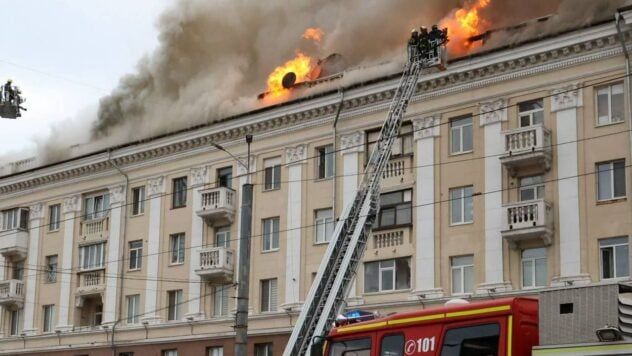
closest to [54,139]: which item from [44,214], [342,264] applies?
[44,214]

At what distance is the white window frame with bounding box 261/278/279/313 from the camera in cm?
4036

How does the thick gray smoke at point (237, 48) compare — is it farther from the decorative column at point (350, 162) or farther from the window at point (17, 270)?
the window at point (17, 270)

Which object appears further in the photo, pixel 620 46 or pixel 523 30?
pixel 523 30

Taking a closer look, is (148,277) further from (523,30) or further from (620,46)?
(620,46)

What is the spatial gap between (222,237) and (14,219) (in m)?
13.9

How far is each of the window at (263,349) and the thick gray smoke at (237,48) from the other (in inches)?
399

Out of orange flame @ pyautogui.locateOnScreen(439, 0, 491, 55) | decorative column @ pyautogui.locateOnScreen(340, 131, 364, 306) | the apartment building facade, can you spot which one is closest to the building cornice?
the apartment building facade

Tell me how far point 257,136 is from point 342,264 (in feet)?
68.6

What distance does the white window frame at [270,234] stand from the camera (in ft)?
134

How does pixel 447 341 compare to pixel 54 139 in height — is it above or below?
below

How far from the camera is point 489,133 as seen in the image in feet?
115

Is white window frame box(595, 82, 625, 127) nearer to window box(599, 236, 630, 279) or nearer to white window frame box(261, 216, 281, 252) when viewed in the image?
window box(599, 236, 630, 279)

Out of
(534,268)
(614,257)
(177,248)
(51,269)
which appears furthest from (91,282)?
(614,257)

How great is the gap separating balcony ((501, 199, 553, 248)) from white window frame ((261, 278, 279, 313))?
10.3 metres
